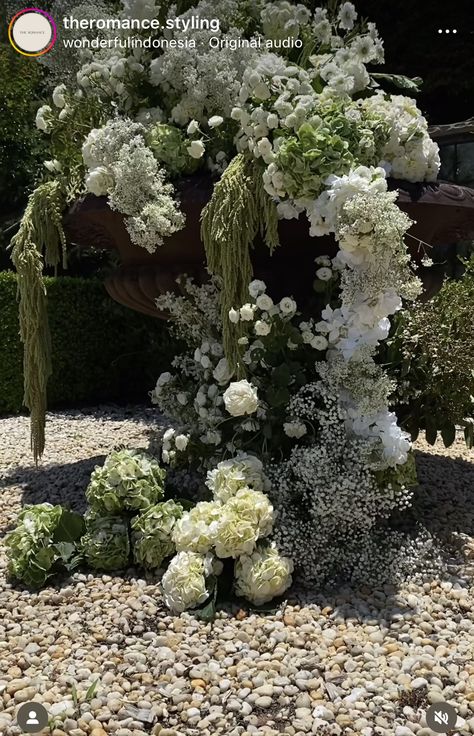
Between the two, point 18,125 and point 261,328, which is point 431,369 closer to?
point 261,328

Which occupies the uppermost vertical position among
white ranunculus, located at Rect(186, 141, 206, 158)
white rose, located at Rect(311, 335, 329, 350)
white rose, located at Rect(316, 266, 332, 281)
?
→ white ranunculus, located at Rect(186, 141, 206, 158)

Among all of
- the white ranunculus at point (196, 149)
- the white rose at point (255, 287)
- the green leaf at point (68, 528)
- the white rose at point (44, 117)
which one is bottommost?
the green leaf at point (68, 528)

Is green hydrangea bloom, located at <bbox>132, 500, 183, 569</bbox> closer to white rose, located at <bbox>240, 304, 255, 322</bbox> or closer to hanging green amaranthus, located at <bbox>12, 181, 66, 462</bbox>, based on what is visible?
white rose, located at <bbox>240, 304, 255, 322</bbox>

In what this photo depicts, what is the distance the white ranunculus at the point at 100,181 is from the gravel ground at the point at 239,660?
1427mm

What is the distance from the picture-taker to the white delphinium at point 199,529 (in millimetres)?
2273

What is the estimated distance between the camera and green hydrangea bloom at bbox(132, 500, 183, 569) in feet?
7.96

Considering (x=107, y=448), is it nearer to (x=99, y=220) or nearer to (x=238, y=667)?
(x=99, y=220)

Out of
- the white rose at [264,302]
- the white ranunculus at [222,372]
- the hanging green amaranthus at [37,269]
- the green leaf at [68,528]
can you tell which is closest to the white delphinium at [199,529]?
the green leaf at [68,528]

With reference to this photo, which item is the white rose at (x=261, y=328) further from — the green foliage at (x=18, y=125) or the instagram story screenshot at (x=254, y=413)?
the green foliage at (x=18, y=125)

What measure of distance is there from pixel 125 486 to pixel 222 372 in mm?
544

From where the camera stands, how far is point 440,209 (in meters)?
2.69

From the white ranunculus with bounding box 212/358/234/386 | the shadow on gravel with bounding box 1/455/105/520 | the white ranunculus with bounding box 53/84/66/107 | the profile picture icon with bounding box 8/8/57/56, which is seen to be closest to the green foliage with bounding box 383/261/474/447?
the white ranunculus with bounding box 212/358/234/386

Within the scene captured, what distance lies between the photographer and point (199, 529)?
7.52 feet

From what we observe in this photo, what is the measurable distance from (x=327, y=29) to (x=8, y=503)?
2437mm
